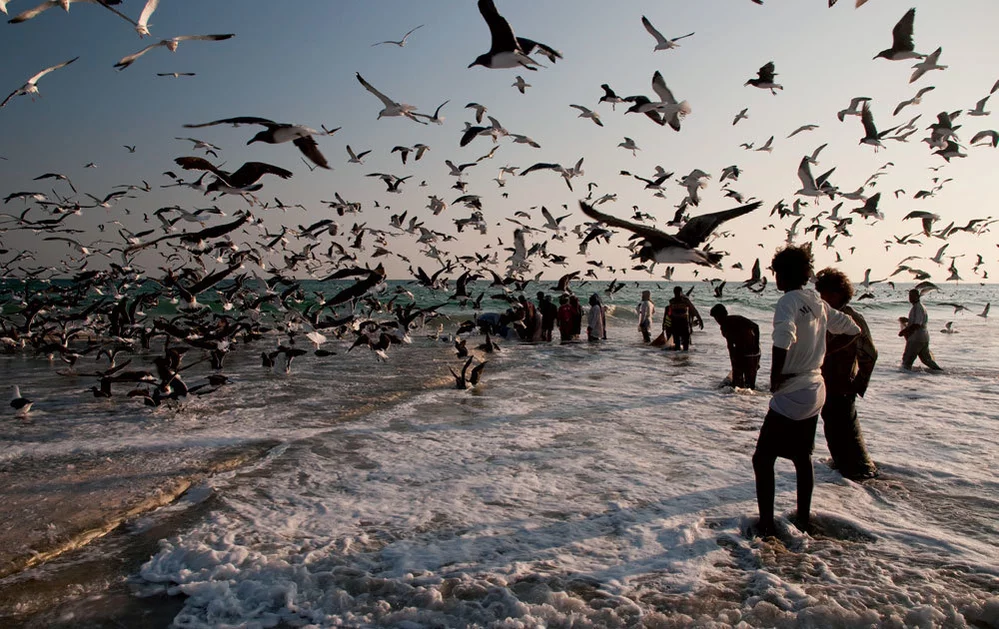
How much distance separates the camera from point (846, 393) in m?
5.21

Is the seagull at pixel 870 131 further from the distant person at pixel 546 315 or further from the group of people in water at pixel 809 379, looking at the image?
the distant person at pixel 546 315

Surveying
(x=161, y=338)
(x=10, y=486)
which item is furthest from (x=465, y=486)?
(x=161, y=338)

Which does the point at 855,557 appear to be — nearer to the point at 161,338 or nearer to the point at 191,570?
the point at 191,570

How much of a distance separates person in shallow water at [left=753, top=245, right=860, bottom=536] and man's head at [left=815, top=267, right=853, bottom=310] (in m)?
0.94

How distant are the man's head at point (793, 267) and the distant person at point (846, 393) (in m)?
1.04

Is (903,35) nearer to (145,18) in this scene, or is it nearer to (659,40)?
(659,40)

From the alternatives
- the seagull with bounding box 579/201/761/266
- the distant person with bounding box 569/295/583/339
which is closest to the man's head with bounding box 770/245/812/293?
the seagull with bounding box 579/201/761/266

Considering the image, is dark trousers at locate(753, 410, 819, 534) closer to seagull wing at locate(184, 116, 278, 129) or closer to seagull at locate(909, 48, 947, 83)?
seagull wing at locate(184, 116, 278, 129)

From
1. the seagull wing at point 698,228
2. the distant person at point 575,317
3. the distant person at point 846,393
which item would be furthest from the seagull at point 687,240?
the distant person at point 575,317

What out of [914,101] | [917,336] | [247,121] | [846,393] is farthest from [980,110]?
[247,121]

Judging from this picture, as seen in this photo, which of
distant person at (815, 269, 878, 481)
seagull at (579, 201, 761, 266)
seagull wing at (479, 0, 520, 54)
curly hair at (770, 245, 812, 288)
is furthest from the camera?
seagull wing at (479, 0, 520, 54)

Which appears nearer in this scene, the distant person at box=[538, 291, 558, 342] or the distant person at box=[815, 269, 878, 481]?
the distant person at box=[815, 269, 878, 481]

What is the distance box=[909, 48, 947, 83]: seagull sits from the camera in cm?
784

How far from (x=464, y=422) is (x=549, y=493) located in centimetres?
289
